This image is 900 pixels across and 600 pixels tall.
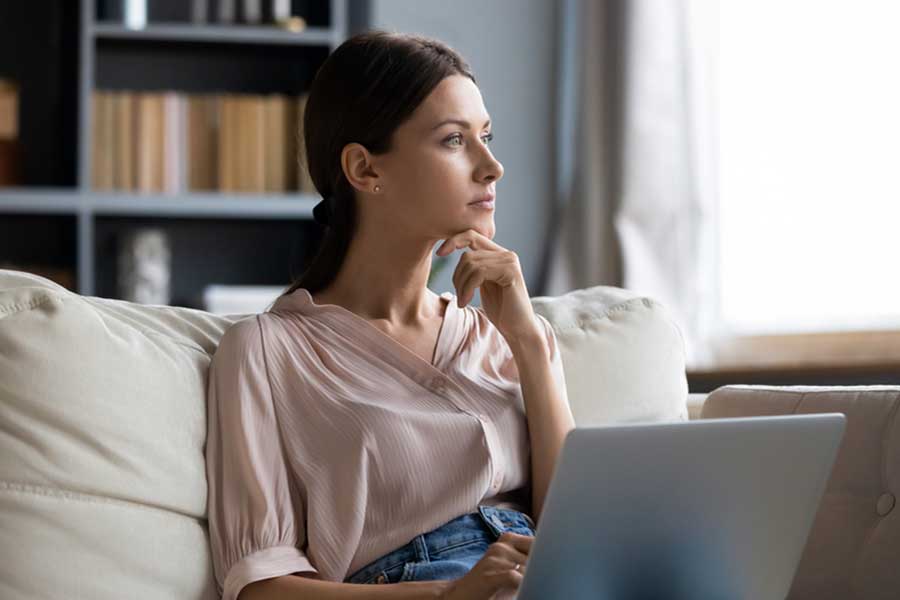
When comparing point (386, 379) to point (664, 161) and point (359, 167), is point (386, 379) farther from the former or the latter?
point (664, 161)

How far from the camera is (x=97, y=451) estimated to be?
4.37 ft

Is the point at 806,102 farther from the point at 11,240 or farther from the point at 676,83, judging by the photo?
the point at 11,240

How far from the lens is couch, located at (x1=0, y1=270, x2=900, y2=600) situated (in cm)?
128

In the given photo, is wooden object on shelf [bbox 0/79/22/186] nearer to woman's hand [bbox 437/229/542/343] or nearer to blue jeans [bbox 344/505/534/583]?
woman's hand [bbox 437/229/542/343]

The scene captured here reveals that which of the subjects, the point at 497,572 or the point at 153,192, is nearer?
the point at 497,572

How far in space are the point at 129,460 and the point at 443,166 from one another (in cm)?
51

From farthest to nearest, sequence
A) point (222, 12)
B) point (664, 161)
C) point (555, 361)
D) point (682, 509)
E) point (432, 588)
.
Result: point (222, 12) < point (664, 161) < point (555, 361) < point (432, 588) < point (682, 509)

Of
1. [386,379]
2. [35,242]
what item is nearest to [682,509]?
[386,379]

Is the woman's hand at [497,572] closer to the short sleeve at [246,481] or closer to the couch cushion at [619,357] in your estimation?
the short sleeve at [246,481]

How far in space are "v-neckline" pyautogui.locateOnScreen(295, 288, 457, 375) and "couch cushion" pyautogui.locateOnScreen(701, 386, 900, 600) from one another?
46 centimetres

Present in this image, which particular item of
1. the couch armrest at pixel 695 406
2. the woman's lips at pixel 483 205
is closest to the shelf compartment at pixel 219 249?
the couch armrest at pixel 695 406

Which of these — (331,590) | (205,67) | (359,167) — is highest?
(205,67)

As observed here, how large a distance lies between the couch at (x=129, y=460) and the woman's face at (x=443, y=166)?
28cm

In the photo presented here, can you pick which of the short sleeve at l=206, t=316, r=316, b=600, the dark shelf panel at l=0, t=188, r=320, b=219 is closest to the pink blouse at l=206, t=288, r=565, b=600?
the short sleeve at l=206, t=316, r=316, b=600
